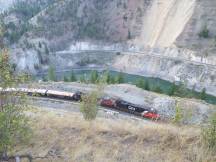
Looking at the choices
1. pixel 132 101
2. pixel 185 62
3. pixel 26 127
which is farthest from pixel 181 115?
pixel 185 62

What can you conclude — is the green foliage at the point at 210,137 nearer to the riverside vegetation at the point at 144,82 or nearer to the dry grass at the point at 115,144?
the dry grass at the point at 115,144

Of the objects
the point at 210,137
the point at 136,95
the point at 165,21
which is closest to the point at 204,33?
the point at 165,21

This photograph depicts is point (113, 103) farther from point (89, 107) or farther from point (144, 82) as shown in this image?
point (144, 82)

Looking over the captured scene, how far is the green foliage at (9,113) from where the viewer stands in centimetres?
1456

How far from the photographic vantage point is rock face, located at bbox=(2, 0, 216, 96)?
101 m

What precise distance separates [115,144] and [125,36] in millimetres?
103367

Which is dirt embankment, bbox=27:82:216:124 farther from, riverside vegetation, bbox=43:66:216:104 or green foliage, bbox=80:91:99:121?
green foliage, bbox=80:91:99:121

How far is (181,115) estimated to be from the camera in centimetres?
2072

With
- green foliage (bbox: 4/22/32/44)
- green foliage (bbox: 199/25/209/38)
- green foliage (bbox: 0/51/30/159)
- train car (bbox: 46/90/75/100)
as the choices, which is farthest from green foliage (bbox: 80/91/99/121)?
green foliage (bbox: 4/22/32/44)

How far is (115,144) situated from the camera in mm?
16953

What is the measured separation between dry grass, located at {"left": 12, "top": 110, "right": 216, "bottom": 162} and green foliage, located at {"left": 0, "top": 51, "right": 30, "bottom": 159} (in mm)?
1435

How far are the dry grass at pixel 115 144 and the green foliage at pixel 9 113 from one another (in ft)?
4.71

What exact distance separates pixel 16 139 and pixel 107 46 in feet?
343

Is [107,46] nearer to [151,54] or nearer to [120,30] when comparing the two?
[120,30]
